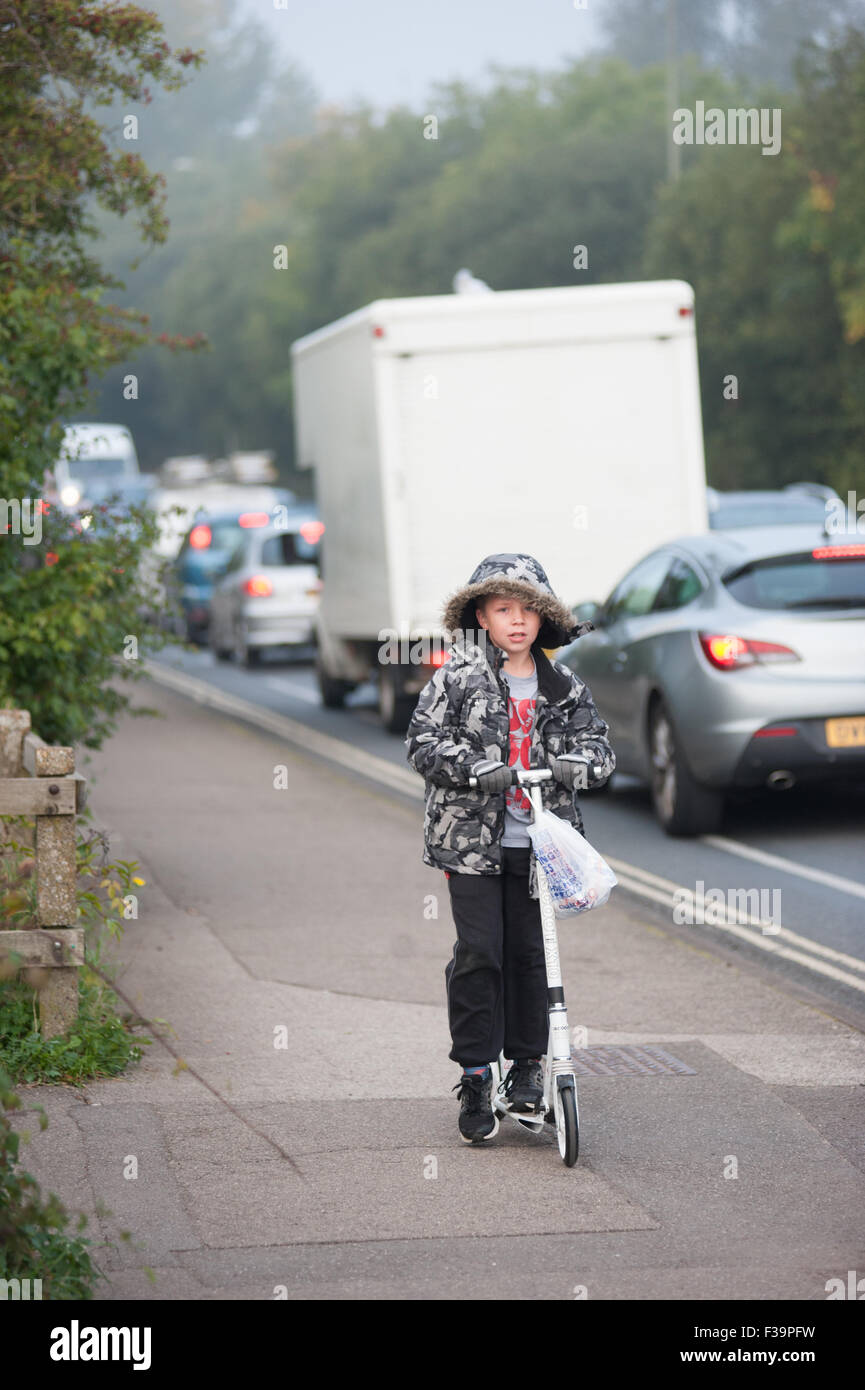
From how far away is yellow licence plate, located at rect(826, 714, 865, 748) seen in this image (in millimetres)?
11430

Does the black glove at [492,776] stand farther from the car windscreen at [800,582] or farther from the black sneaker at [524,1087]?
the car windscreen at [800,582]

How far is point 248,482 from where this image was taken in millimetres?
58188

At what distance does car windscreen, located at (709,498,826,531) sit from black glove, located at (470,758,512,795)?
1496cm

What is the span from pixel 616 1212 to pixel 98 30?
7.03m

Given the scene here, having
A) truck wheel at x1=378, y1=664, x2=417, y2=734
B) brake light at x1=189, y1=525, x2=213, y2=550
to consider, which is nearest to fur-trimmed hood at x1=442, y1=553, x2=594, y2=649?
truck wheel at x1=378, y1=664, x2=417, y2=734

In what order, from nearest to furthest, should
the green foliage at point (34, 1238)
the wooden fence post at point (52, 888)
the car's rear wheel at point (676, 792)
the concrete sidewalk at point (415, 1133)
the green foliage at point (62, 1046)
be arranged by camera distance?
the green foliage at point (34, 1238) → the concrete sidewalk at point (415, 1133) → the green foliage at point (62, 1046) → the wooden fence post at point (52, 888) → the car's rear wheel at point (676, 792)

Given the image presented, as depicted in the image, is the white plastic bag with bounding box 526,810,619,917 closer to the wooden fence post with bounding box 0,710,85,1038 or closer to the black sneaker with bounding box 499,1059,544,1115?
the black sneaker with bounding box 499,1059,544,1115

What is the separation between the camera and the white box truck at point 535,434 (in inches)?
626

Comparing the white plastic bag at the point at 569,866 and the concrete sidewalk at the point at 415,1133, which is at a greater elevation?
the white plastic bag at the point at 569,866

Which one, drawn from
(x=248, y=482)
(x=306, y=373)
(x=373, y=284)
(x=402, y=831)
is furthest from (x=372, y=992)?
(x=373, y=284)

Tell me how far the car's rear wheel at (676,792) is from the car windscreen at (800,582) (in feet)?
2.69
